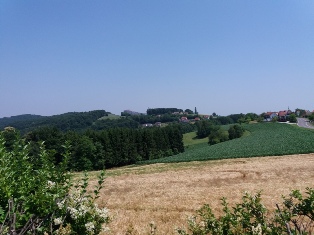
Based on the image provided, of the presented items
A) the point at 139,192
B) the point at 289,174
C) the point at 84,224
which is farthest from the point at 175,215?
the point at 289,174

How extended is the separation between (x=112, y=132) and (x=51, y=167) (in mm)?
64682

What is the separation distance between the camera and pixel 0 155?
6148mm

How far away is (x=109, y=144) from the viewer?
66750 millimetres

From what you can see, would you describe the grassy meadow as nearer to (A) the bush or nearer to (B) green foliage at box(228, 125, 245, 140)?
(A) the bush

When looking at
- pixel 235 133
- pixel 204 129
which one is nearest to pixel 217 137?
pixel 235 133

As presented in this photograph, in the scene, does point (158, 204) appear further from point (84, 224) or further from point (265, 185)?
point (84, 224)

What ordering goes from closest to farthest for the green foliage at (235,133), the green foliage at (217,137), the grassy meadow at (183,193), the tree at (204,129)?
the grassy meadow at (183,193) → the green foliage at (217,137) → the green foliage at (235,133) → the tree at (204,129)

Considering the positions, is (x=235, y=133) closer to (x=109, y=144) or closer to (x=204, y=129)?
(x=204, y=129)

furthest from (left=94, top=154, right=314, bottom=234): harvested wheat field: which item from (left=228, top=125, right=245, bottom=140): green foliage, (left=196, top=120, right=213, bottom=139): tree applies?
(left=196, top=120, right=213, bottom=139): tree

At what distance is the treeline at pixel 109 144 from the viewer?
59.8 m

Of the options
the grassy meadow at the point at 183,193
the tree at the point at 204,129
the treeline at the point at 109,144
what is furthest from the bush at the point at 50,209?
the tree at the point at 204,129

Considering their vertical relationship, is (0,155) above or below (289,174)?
above

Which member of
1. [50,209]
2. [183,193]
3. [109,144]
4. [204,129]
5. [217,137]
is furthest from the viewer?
[204,129]

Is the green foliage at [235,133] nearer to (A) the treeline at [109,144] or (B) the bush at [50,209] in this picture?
(A) the treeline at [109,144]
